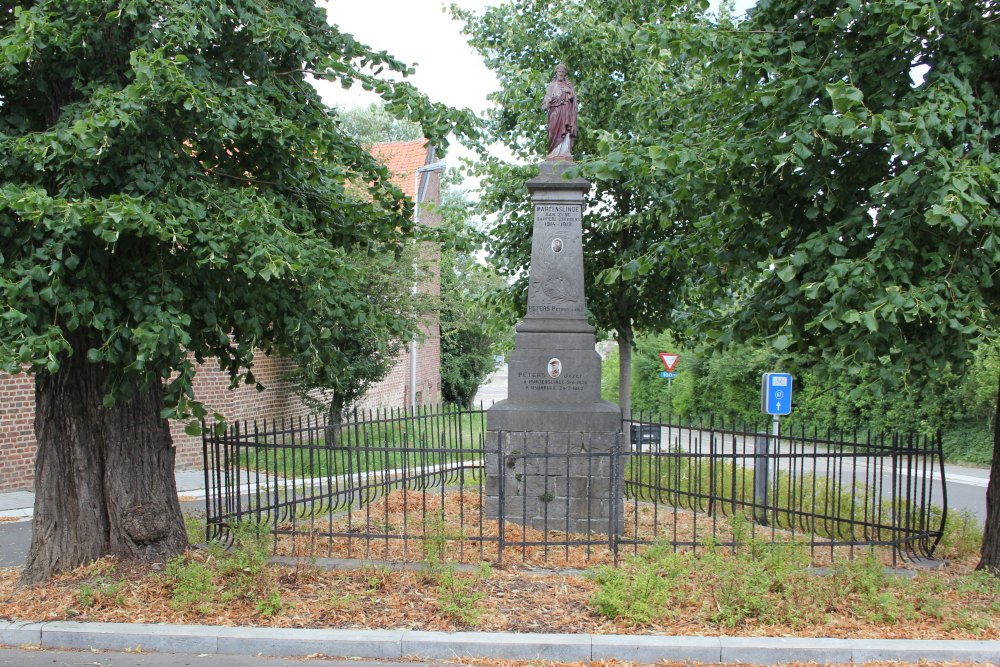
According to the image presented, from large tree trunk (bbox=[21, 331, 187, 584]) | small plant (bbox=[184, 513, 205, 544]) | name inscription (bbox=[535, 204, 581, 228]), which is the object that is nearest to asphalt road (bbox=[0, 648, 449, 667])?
large tree trunk (bbox=[21, 331, 187, 584])

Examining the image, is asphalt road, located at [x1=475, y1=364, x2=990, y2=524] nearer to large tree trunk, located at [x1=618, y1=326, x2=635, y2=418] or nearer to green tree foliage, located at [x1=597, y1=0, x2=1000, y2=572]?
large tree trunk, located at [x1=618, y1=326, x2=635, y2=418]

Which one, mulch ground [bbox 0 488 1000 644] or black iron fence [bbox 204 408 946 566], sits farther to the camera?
black iron fence [bbox 204 408 946 566]

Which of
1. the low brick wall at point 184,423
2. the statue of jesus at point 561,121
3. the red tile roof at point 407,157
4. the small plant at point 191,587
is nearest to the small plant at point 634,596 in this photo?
the small plant at point 191,587

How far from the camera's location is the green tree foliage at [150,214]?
5.33m

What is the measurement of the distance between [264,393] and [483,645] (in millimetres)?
13116

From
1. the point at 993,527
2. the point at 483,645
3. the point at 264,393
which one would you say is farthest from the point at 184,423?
the point at 993,527

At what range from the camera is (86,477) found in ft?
21.5

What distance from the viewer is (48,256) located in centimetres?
534

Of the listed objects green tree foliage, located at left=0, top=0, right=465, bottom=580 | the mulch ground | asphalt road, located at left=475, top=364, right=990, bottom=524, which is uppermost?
green tree foliage, located at left=0, top=0, right=465, bottom=580

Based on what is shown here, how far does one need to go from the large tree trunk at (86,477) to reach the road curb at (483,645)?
991mm

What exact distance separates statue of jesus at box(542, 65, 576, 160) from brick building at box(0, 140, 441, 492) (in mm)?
1542

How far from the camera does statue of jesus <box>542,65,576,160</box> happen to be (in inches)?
363

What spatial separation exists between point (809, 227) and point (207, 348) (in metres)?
5.00

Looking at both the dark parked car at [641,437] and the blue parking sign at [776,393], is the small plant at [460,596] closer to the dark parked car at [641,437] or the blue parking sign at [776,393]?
the dark parked car at [641,437]
